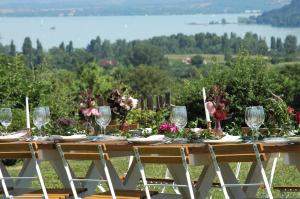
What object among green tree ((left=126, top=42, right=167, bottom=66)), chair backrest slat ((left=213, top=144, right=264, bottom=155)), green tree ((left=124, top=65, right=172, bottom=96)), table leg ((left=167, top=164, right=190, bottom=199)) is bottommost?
green tree ((left=126, top=42, right=167, bottom=66))

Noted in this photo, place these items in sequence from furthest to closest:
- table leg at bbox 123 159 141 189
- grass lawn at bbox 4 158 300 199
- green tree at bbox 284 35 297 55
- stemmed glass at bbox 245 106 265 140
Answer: green tree at bbox 284 35 297 55
grass lawn at bbox 4 158 300 199
table leg at bbox 123 159 141 189
stemmed glass at bbox 245 106 265 140

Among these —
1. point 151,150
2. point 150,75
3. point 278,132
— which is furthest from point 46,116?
point 150,75

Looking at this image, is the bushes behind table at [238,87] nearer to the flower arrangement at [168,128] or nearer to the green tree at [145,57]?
the flower arrangement at [168,128]

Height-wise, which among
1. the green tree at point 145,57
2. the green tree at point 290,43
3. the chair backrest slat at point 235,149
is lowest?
the green tree at point 290,43

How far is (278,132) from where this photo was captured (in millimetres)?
7125

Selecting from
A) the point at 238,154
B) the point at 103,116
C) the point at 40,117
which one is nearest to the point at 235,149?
the point at 238,154

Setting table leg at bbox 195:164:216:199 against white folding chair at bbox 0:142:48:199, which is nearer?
table leg at bbox 195:164:216:199

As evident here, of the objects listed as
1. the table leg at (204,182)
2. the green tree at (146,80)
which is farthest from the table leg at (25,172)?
the green tree at (146,80)

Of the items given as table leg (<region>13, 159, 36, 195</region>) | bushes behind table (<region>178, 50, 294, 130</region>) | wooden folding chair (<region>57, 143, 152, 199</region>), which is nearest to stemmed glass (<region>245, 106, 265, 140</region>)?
wooden folding chair (<region>57, 143, 152, 199</region>)

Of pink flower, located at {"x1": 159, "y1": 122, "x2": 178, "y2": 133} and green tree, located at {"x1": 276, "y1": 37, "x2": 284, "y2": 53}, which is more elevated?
pink flower, located at {"x1": 159, "y1": 122, "x2": 178, "y2": 133}

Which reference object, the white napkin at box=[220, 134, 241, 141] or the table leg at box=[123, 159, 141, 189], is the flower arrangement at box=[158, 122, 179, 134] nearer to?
the table leg at box=[123, 159, 141, 189]

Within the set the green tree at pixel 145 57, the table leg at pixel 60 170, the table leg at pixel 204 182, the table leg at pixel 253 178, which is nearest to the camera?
the table leg at pixel 204 182

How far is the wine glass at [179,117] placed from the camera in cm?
747

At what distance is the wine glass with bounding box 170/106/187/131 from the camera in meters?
7.47
